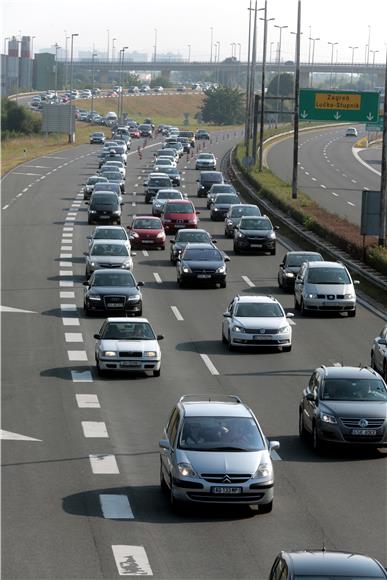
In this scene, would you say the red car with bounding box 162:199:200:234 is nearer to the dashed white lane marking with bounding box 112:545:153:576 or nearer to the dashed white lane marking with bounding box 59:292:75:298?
the dashed white lane marking with bounding box 59:292:75:298

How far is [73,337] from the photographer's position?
134 ft

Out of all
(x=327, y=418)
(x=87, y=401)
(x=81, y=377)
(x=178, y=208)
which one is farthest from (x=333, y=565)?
(x=178, y=208)

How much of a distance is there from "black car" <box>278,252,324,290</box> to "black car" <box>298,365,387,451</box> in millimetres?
23704

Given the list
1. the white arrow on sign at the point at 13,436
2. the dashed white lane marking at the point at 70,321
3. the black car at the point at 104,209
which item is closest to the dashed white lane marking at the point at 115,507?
the white arrow on sign at the point at 13,436

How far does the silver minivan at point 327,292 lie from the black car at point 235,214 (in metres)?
22.8

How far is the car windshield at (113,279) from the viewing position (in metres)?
44.9

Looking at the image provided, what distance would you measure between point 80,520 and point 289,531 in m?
2.80

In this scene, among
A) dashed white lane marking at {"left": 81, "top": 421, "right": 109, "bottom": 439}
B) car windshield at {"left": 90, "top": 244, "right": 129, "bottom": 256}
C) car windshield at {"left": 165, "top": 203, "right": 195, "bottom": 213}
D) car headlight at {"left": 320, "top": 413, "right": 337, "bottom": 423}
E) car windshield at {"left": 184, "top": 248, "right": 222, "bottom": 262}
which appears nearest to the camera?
car headlight at {"left": 320, "top": 413, "right": 337, "bottom": 423}

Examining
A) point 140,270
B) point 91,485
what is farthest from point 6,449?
point 140,270

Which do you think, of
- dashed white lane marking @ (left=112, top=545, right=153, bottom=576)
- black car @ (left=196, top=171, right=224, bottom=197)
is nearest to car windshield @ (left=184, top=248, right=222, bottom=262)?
dashed white lane marking @ (left=112, top=545, right=153, bottom=576)

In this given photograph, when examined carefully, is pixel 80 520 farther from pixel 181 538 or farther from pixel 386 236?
pixel 386 236

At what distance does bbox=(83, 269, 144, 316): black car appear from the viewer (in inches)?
1732

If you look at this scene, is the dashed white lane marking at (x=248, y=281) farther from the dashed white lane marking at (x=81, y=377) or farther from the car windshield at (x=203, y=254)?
the dashed white lane marking at (x=81, y=377)

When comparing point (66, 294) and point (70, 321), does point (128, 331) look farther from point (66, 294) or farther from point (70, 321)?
point (66, 294)
